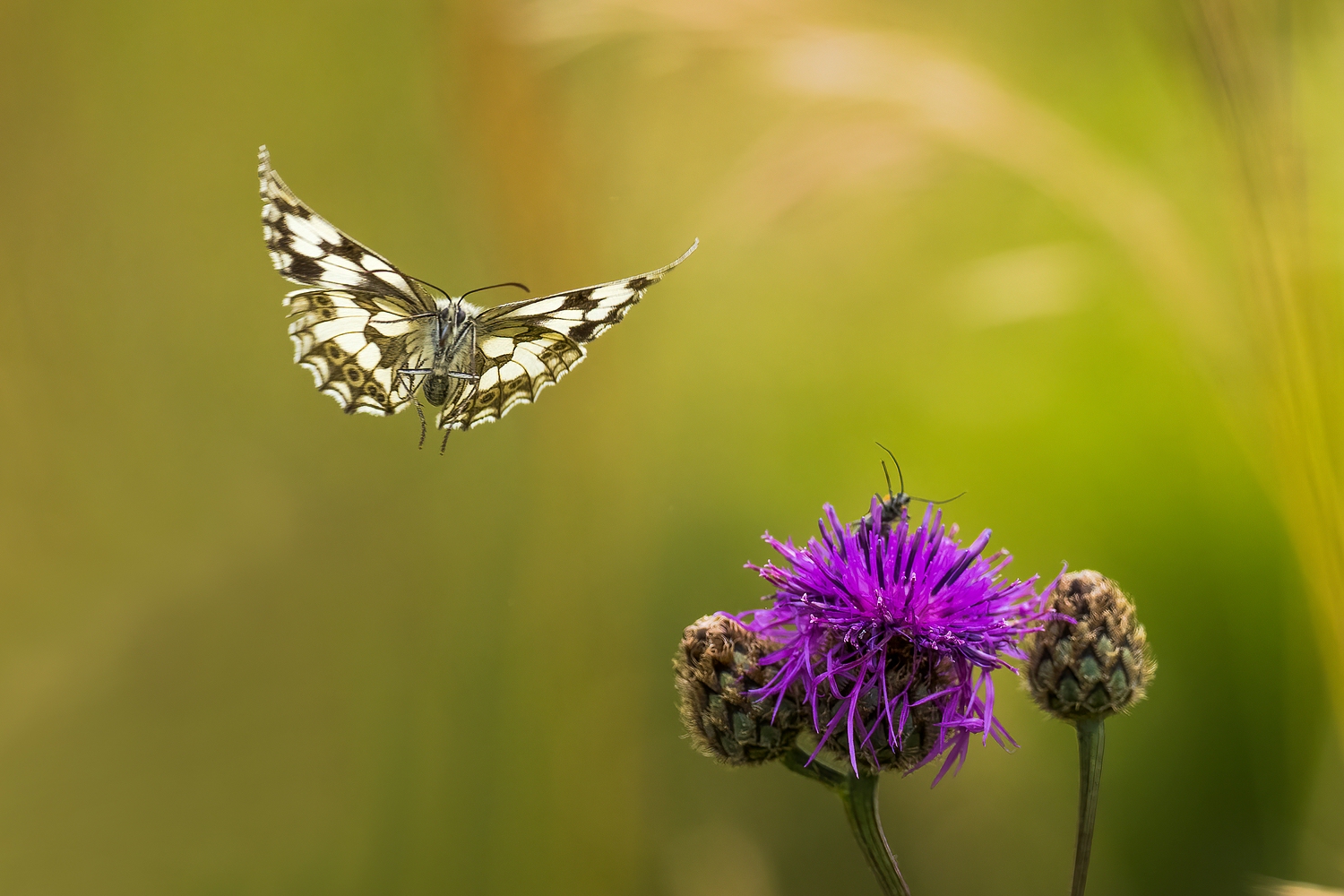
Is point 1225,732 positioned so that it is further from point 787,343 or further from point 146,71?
point 146,71

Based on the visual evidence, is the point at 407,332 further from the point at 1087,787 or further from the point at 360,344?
the point at 1087,787

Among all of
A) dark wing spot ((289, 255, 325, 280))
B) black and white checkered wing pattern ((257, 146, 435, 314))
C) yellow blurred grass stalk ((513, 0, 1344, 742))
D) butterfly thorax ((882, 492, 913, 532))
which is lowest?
butterfly thorax ((882, 492, 913, 532))

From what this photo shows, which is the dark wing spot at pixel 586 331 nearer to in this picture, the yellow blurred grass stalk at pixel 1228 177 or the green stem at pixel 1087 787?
the yellow blurred grass stalk at pixel 1228 177

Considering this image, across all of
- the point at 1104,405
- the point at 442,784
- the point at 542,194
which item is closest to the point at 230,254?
the point at 542,194

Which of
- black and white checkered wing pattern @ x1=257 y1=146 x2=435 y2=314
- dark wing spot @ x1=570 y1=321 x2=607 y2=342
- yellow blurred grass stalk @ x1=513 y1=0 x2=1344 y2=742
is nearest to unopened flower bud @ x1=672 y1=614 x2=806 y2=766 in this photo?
dark wing spot @ x1=570 y1=321 x2=607 y2=342

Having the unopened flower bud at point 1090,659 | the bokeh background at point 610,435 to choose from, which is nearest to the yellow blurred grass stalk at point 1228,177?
the bokeh background at point 610,435

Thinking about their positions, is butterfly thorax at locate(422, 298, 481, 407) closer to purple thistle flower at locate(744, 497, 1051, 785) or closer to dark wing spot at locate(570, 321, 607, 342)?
dark wing spot at locate(570, 321, 607, 342)
